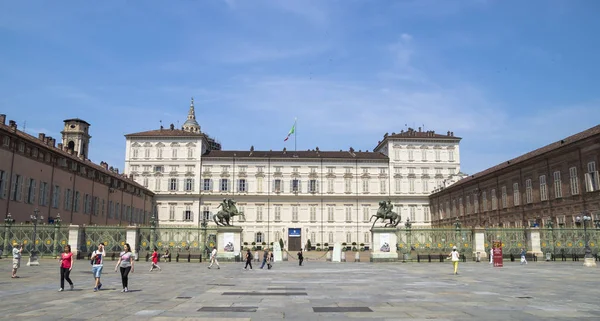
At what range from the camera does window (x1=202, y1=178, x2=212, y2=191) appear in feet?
246

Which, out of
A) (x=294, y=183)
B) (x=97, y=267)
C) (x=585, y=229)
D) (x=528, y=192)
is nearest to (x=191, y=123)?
(x=294, y=183)

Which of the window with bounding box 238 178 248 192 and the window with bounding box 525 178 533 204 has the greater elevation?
the window with bounding box 238 178 248 192

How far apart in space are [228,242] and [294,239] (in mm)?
39229

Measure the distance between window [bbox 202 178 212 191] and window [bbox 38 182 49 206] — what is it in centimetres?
3095

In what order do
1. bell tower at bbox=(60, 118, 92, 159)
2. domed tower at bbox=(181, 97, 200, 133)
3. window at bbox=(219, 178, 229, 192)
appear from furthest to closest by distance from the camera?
domed tower at bbox=(181, 97, 200, 133) < bell tower at bbox=(60, 118, 92, 159) < window at bbox=(219, 178, 229, 192)

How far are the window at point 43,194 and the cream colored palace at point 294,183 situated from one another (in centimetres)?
2945

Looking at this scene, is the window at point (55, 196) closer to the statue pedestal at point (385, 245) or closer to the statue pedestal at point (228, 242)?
the statue pedestal at point (228, 242)

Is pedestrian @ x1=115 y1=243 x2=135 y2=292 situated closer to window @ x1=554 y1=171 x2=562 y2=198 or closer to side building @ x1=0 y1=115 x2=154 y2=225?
side building @ x1=0 y1=115 x2=154 y2=225

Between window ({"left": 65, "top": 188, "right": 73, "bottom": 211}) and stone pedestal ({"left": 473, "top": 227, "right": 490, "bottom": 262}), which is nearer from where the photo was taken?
stone pedestal ({"left": 473, "top": 227, "right": 490, "bottom": 262})

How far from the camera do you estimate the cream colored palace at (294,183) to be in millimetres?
74062

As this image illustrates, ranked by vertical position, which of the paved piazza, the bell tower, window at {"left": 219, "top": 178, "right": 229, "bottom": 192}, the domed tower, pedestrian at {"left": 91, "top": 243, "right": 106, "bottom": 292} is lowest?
the paved piazza

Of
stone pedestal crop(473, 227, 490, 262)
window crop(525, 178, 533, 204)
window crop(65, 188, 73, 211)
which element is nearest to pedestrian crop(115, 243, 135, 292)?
stone pedestal crop(473, 227, 490, 262)

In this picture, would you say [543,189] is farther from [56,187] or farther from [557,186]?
[56,187]

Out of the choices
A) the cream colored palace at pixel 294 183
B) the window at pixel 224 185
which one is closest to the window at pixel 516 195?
the cream colored palace at pixel 294 183
